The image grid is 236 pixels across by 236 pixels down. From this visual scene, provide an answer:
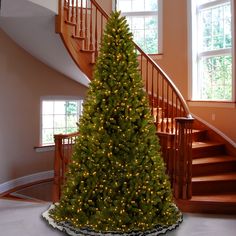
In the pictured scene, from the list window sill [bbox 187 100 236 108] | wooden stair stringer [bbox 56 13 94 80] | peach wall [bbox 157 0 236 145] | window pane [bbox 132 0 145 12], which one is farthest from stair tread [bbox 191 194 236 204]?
window pane [bbox 132 0 145 12]

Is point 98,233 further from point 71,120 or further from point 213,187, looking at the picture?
point 71,120

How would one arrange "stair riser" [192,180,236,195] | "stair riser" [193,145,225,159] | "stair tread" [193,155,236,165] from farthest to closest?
1. "stair riser" [193,145,225,159]
2. "stair tread" [193,155,236,165]
3. "stair riser" [192,180,236,195]

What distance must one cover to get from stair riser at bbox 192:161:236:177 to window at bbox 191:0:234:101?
47.7 inches

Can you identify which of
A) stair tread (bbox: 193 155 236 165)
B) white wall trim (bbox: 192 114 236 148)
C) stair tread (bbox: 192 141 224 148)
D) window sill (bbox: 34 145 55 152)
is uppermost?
white wall trim (bbox: 192 114 236 148)

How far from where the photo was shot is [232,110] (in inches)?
216

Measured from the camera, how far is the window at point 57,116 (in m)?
6.30

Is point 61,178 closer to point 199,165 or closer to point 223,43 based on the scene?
point 199,165

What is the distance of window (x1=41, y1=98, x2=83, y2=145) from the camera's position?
6305mm

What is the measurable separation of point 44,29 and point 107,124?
2047 millimetres

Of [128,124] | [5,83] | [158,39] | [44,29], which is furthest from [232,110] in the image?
[5,83]

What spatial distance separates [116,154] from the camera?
3.52 m

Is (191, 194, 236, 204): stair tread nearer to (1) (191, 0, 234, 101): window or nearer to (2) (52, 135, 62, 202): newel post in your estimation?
(2) (52, 135, 62, 202): newel post

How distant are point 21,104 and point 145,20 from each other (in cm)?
290

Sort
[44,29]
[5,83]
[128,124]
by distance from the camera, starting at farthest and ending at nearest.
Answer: [5,83] < [44,29] < [128,124]
